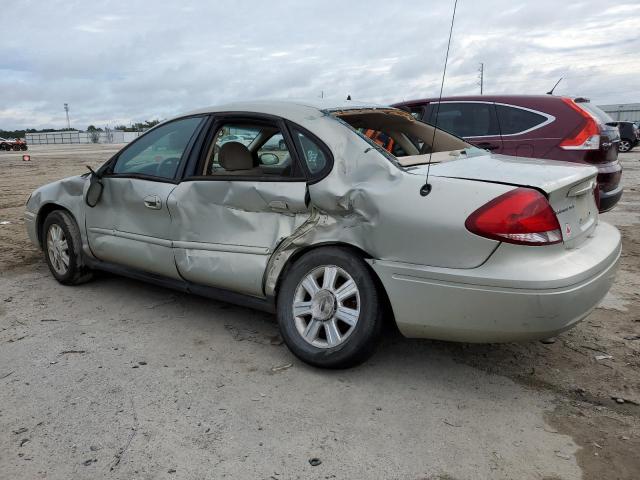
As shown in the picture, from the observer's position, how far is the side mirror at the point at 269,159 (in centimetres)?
376

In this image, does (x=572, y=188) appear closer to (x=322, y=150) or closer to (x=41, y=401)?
(x=322, y=150)

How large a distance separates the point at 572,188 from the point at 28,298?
13.7 ft

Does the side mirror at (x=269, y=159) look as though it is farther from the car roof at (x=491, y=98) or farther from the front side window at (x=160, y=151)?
the car roof at (x=491, y=98)

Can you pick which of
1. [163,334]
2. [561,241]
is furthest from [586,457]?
[163,334]

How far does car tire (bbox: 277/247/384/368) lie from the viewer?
2.99 metres

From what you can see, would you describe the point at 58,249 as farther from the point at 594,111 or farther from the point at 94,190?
the point at 594,111

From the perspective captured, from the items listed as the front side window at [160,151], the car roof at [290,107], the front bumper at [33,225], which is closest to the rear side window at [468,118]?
the car roof at [290,107]

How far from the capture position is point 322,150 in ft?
10.7

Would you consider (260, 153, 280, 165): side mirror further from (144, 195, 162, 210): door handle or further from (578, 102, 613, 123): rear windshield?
(578, 102, 613, 123): rear windshield

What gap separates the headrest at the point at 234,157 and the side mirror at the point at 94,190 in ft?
4.06

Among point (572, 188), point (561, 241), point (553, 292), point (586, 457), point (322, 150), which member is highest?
point (322, 150)

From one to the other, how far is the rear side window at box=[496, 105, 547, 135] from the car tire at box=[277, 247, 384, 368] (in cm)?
383

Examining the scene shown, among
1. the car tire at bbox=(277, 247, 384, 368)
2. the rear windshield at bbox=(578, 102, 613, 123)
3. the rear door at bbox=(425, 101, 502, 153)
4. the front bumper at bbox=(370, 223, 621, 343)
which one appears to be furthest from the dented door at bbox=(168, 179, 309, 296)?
the rear windshield at bbox=(578, 102, 613, 123)

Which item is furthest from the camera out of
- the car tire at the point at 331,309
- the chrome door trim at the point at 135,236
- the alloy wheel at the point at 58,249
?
the alloy wheel at the point at 58,249
